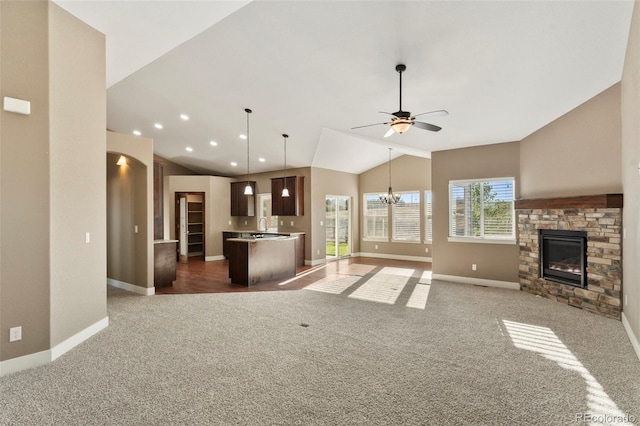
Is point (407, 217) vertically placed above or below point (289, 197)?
below

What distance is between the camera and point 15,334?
2879 millimetres

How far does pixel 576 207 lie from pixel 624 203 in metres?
0.67

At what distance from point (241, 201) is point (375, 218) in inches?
176

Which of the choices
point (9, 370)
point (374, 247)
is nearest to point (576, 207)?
point (374, 247)

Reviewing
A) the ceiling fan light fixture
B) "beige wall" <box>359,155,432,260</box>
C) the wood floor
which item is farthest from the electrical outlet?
"beige wall" <box>359,155,432,260</box>

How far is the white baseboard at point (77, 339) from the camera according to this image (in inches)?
123

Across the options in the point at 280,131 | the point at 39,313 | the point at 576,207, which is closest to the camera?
the point at 39,313

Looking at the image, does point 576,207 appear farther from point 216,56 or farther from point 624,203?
point 216,56

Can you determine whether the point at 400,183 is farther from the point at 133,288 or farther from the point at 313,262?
the point at 133,288

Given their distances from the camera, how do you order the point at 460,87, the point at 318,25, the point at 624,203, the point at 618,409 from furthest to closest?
the point at 460,87 → the point at 624,203 → the point at 318,25 → the point at 618,409

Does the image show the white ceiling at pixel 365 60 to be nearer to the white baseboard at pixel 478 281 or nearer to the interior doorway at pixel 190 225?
the white baseboard at pixel 478 281

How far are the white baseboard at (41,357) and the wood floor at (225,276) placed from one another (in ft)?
8.13

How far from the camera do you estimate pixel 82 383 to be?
2654 millimetres

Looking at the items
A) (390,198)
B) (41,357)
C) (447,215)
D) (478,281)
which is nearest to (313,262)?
(390,198)
